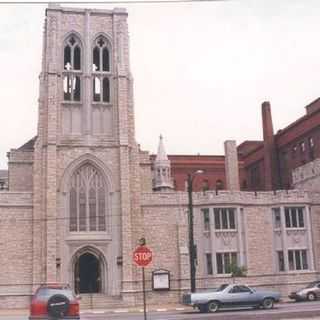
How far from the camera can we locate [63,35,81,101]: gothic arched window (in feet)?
151

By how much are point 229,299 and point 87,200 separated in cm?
1578

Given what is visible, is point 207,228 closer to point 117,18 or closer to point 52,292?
point 117,18

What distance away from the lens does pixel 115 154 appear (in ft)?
146

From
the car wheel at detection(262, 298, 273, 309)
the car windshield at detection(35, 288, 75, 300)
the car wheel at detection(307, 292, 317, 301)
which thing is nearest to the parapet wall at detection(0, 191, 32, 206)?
the car wheel at detection(262, 298, 273, 309)

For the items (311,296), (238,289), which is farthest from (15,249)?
(311,296)

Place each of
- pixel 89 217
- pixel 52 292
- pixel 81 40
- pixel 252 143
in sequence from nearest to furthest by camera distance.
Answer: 1. pixel 52 292
2. pixel 89 217
3. pixel 81 40
4. pixel 252 143

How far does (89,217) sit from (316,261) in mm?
17420

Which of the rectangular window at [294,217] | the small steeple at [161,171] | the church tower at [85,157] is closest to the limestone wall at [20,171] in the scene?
the church tower at [85,157]

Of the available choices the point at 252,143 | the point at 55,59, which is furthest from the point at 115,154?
the point at 252,143

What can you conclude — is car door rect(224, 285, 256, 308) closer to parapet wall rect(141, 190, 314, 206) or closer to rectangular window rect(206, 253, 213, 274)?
rectangular window rect(206, 253, 213, 274)

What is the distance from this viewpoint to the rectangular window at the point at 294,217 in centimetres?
4519

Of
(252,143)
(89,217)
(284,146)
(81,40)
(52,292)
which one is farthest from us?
(252,143)

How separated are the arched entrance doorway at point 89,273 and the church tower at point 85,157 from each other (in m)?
0.07

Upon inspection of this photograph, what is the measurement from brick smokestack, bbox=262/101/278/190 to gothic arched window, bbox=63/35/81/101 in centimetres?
2607
